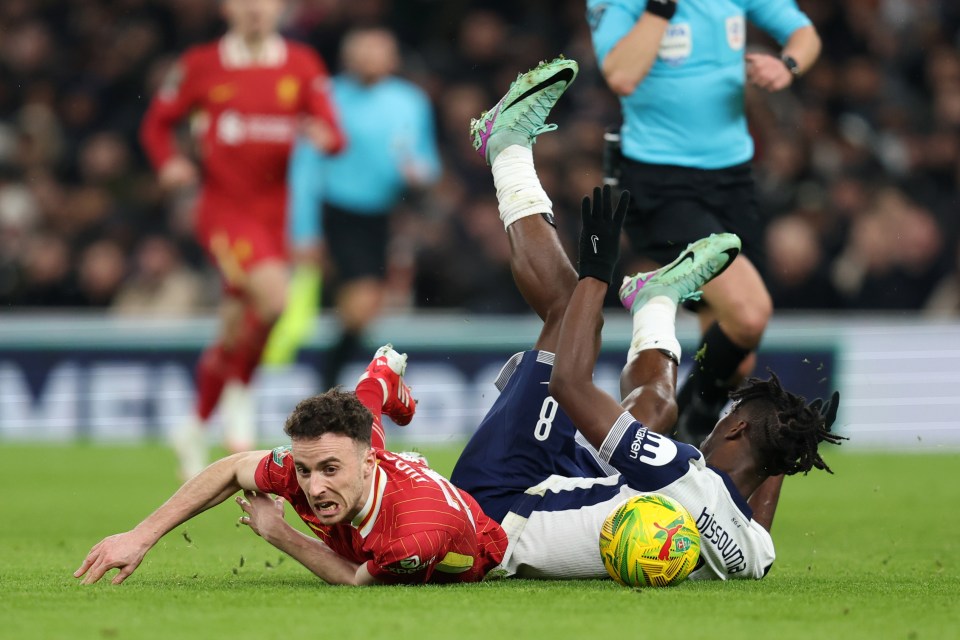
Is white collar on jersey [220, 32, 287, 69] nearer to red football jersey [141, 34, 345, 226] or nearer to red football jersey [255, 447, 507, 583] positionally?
red football jersey [141, 34, 345, 226]

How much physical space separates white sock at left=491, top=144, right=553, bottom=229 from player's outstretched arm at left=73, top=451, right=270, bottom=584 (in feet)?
5.21

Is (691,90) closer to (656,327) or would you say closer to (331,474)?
(656,327)

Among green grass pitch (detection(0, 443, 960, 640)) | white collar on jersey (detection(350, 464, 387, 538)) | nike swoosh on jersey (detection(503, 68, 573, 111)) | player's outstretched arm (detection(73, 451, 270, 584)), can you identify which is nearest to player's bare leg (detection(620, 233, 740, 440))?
green grass pitch (detection(0, 443, 960, 640))

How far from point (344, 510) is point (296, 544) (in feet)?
1.22

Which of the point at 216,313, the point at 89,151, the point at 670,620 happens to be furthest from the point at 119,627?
the point at 89,151

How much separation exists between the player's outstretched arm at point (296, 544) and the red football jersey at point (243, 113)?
18.6ft

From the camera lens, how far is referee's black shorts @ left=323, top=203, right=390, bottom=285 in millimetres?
12719

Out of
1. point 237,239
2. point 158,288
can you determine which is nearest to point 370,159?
point 158,288

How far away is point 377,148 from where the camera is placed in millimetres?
13250

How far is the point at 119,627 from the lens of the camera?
4.24 meters

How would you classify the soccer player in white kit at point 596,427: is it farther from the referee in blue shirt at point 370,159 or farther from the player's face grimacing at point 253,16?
the referee in blue shirt at point 370,159

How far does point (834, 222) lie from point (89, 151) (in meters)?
7.51

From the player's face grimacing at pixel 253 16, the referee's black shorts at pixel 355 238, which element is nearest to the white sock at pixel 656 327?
the player's face grimacing at pixel 253 16

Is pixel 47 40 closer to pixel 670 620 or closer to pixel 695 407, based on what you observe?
pixel 695 407
